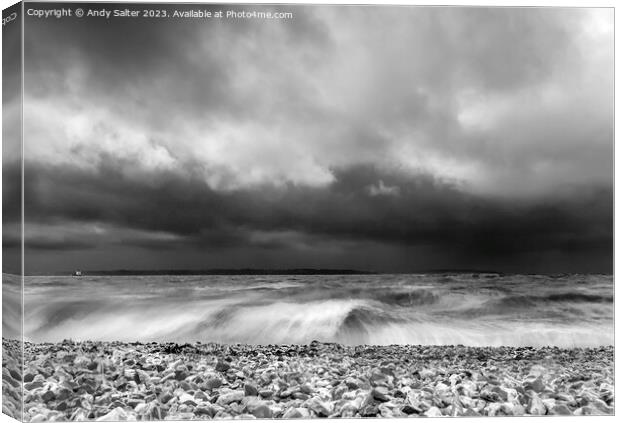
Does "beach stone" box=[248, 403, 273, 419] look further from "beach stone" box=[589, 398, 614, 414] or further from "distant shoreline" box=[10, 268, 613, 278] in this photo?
"beach stone" box=[589, 398, 614, 414]

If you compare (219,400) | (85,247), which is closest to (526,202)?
(219,400)

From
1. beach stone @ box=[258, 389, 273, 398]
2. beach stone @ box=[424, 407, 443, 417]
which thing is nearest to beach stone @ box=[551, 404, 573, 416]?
beach stone @ box=[424, 407, 443, 417]

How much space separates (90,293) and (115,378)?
3.01 ft

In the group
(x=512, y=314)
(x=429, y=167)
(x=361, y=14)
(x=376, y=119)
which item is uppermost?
(x=361, y=14)

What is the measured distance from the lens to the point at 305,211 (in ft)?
25.3

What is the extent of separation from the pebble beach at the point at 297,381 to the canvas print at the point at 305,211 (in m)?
0.02

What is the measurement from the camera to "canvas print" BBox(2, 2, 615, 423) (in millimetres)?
7145

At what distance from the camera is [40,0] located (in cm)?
707

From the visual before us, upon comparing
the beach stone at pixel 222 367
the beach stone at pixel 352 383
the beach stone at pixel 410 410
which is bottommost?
the beach stone at pixel 410 410

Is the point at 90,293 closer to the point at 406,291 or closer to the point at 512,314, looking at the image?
the point at 406,291

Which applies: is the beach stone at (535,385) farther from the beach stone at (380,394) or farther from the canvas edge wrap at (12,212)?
the canvas edge wrap at (12,212)

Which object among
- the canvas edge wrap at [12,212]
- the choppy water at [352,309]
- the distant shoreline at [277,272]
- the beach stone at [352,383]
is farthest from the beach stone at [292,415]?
the canvas edge wrap at [12,212]

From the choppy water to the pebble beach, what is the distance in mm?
123

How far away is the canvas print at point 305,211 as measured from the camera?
714 cm
